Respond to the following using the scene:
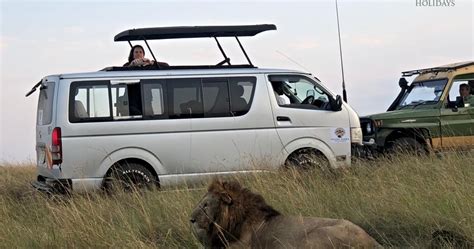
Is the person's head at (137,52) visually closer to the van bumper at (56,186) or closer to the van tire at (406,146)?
the van bumper at (56,186)

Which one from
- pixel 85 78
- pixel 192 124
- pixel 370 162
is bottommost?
pixel 370 162

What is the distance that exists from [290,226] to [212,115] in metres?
4.97

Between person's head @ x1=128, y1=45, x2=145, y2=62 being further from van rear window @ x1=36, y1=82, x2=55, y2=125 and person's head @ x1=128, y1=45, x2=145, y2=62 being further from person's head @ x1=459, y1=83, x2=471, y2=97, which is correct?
person's head @ x1=459, y1=83, x2=471, y2=97

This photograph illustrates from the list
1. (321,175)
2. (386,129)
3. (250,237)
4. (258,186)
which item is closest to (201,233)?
(250,237)

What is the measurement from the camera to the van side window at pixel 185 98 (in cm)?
1064

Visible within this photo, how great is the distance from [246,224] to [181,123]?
15.2 ft

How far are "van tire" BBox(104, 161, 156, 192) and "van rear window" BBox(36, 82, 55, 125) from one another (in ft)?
3.92

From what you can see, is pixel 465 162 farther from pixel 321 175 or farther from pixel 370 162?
pixel 321 175

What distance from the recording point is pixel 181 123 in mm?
10586

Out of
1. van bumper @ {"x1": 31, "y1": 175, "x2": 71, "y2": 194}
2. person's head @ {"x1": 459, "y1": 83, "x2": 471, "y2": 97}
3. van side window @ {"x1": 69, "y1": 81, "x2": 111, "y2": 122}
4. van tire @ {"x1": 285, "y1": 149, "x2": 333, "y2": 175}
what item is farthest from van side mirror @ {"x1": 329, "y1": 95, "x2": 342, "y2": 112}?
person's head @ {"x1": 459, "y1": 83, "x2": 471, "y2": 97}

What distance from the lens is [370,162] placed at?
36.6ft

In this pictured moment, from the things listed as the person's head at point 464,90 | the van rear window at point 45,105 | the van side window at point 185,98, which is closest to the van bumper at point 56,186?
the van rear window at point 45,105

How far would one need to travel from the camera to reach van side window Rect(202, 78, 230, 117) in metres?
10.8

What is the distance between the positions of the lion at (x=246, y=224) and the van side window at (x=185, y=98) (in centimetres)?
440
